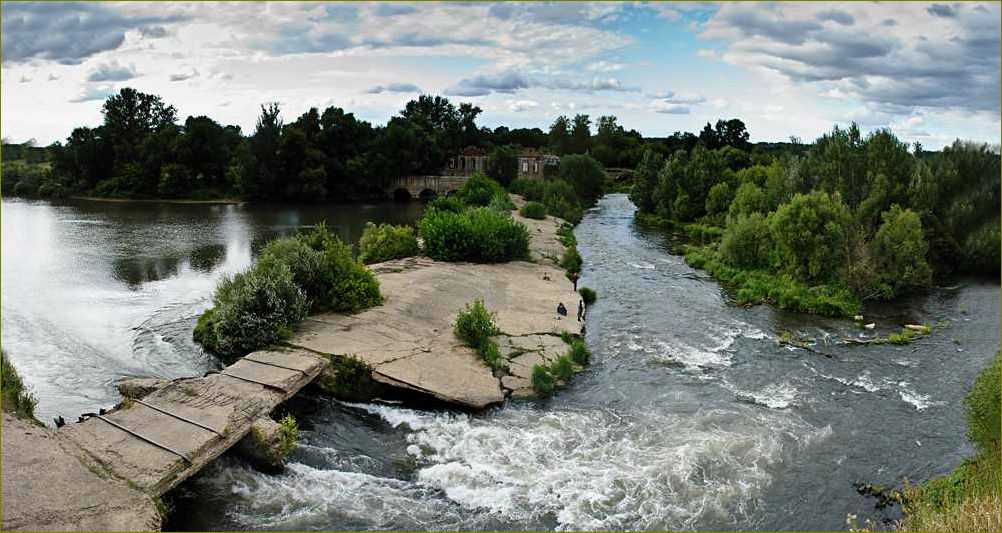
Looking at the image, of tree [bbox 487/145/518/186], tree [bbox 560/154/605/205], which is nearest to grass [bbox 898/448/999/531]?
tree [bbox 560/154/605/205]

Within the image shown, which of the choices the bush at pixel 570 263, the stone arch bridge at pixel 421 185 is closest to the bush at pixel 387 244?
the bush at pixel 570 263

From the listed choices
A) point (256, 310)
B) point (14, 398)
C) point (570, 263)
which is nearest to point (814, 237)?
point (570, 263)

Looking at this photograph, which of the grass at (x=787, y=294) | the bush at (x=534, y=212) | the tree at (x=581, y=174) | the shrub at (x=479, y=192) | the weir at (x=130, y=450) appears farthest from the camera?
the tree at (x=581, y=174)

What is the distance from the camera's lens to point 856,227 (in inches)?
1319

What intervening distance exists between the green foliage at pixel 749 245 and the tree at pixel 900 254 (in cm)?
488

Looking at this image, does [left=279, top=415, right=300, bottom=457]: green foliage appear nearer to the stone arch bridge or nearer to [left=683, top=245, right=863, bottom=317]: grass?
[left=683, top=245, right=863, bottom=317]: grass

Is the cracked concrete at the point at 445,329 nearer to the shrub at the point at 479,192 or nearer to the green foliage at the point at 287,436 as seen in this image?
the green foliage at the point at 287,436

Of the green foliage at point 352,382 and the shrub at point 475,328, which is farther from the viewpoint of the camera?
the shrub at point 475,328

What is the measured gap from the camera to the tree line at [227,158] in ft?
255

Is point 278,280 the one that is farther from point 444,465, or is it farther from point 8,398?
point 444,465

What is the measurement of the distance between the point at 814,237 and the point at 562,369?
1780 cm

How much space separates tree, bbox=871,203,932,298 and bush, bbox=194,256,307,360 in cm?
2521

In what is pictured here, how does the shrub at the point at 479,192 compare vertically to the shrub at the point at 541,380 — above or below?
above

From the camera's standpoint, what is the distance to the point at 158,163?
80188mm
